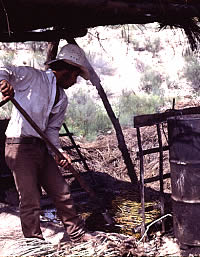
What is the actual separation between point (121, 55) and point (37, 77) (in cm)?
1963

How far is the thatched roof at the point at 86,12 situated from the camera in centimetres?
398

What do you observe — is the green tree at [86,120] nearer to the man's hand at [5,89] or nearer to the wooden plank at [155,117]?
the wooden plank at [155,117]

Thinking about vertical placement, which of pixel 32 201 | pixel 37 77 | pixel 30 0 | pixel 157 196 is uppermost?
pixel 30 0

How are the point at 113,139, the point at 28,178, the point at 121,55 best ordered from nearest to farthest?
the point at 28,178 < the point at 113,139 < the point at 121,55

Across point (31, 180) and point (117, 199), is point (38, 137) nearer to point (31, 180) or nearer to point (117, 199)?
point (31, 180)

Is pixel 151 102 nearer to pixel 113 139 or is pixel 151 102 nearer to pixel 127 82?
pixel 127 82

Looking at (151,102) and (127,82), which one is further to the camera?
(127,82)

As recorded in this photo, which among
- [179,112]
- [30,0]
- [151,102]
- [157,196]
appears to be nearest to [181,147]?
[179,112]

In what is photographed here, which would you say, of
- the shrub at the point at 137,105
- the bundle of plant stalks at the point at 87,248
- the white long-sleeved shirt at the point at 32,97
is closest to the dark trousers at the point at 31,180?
the white long-sleeved shirt at the point at 32,97

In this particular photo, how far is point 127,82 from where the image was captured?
2128cm

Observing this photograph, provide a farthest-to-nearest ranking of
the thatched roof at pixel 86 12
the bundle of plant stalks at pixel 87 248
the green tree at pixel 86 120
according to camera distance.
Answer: the green tree at pixel 86 120, the thatched roof at pixel 86 12, the bundle of plant stalks at pixel 87 248

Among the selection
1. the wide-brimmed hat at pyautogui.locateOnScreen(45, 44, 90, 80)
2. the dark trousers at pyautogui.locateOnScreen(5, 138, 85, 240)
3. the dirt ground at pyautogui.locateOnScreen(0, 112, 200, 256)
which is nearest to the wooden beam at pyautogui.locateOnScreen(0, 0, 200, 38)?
the wide-brimmed hat at pyautogui.locateOnScreen(45, 44, 90, 80)

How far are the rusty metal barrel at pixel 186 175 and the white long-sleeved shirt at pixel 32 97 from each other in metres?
1.23

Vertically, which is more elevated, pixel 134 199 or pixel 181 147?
pixel 181 147
